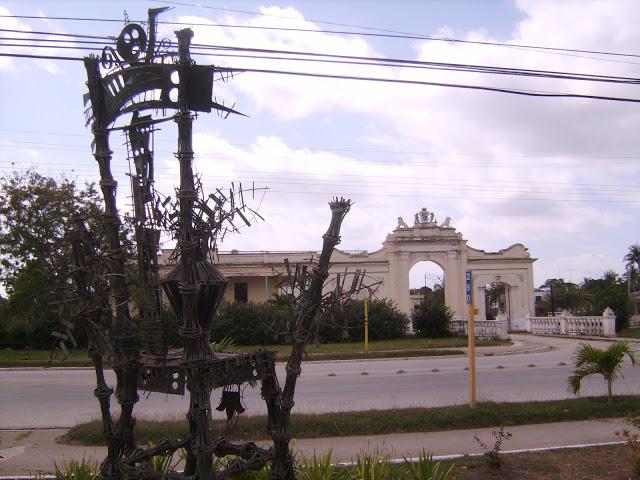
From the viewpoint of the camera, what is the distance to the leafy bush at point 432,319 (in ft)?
109

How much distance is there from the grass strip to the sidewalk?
22 centimetres

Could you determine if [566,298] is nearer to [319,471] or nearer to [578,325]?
[578,325]

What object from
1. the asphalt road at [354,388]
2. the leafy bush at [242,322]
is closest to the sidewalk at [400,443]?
the asphalt road at [354,388]

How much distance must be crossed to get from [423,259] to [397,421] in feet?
92.4

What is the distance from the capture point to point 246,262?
39.4 m

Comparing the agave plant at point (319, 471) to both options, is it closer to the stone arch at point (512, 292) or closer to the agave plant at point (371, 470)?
the agave plant at point (371, 470)

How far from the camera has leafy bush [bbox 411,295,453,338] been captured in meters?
33.3

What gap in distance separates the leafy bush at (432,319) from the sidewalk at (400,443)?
922 inches

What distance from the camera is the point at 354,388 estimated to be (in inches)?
606

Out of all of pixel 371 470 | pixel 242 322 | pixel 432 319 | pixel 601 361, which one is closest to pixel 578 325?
pixel 432 319

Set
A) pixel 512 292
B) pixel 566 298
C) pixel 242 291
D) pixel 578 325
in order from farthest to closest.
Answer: pixel 566 298 → pixel 242 291 → pixel 512 292 → pixel 578 325

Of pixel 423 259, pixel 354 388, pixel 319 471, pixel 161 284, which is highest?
pixel 423 259

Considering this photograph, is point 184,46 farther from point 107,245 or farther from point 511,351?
point 511,351

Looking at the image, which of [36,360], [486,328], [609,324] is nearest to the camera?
[36,360]
